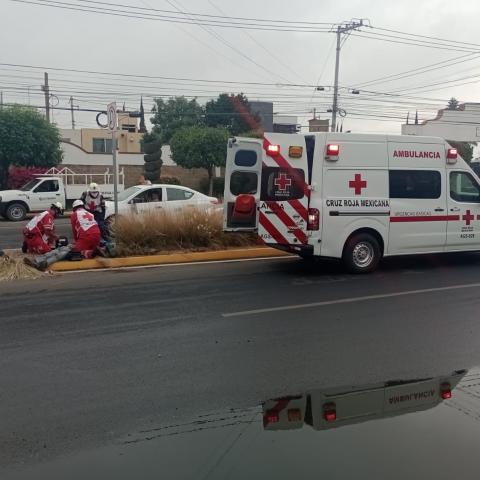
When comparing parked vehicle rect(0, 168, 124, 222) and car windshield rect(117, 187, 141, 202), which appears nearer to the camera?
car windshield rect(117, 187, 141, 202)

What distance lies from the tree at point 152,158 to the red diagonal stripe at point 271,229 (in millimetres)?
30888

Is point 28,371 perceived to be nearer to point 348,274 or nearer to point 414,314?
point 414,314

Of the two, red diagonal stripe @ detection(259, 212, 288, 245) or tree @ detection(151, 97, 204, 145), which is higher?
tree @ detection(151, 97, 204, 145)

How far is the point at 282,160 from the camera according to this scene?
30.7ft

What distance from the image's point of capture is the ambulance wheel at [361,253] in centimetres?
965

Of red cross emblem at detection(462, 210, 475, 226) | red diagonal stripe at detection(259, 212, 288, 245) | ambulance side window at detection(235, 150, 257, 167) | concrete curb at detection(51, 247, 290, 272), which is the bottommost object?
concrete curb at detection(51, 247, 290, 272)

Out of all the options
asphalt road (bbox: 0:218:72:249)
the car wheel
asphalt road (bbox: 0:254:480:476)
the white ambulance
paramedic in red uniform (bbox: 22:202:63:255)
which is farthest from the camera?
the car wheel

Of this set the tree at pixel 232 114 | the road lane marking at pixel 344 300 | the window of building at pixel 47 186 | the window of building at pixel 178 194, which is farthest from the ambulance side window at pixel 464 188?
the tree at pixel 232 114

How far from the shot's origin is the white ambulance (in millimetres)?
9398

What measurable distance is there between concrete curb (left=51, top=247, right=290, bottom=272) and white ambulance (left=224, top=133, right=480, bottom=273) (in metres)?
1.06

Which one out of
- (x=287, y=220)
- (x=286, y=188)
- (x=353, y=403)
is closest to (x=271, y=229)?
(x=287, y=220)

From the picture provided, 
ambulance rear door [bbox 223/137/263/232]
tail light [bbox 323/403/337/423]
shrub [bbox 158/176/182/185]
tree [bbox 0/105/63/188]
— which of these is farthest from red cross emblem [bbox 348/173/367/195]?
shrub [bbox 158/176/182/185]

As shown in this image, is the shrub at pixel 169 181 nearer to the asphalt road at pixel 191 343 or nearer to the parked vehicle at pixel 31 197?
the parked vehicle at pixel 31 197

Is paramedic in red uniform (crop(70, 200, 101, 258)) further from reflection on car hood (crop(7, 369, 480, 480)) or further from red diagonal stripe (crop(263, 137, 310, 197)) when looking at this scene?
reflection on car hood (crop(7, 369, 480, 480))
